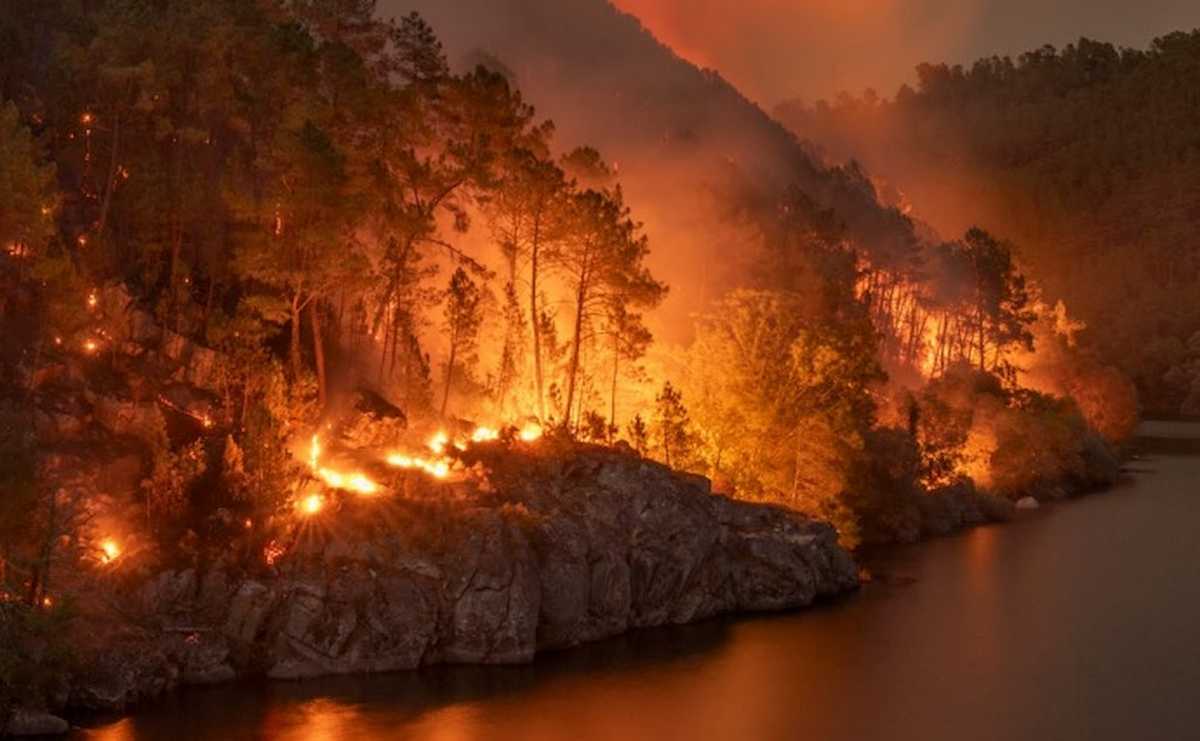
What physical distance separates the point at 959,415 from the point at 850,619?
38190 mm

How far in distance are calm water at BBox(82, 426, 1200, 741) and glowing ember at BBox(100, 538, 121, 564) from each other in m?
5.51

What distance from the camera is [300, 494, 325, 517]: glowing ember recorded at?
4272 centimetres

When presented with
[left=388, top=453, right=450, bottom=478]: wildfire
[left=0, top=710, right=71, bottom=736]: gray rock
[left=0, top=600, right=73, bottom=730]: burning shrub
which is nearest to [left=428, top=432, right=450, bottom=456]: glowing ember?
[left=388, top=453, right=450, bottom=478]: wildfire

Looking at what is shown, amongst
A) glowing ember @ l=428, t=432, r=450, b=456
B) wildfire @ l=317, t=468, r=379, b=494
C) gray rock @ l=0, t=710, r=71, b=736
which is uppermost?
glowing ember @ l=428, t=432, r=450, b=456

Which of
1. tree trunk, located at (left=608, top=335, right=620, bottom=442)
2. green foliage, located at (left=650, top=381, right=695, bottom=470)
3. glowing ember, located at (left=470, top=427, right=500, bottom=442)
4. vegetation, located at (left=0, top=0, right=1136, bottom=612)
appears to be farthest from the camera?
tree trunk, located at (left=608, top=335, right=620, bottom=442)

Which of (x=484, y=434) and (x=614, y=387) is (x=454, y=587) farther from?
(x=614, y=387)

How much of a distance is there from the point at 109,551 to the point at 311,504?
269 inches

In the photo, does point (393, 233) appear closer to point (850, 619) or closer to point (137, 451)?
point (137, 451)

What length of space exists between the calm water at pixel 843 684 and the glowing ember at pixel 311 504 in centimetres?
641

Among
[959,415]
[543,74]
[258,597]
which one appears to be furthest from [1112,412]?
[258,597]

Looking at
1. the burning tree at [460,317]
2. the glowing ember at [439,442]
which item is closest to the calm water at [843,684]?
the glowing ember at [439,442]

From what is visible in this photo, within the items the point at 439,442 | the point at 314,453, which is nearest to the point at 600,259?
the point at 439,442

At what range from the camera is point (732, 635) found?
4791 cm

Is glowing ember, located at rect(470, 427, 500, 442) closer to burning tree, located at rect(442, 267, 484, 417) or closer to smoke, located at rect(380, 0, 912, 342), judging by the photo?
burning tree, located at rect(442, 267, 484, 417)
